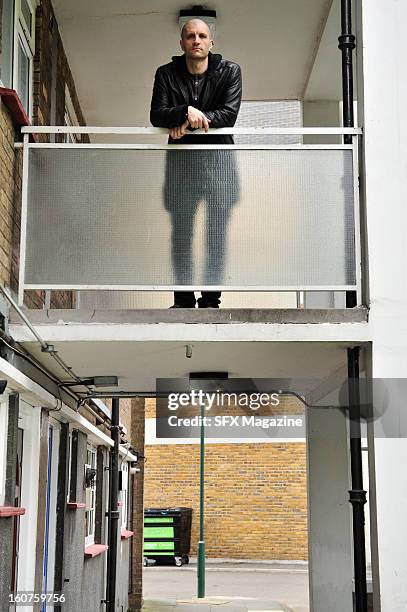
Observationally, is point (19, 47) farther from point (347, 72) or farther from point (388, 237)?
point (388, 237)

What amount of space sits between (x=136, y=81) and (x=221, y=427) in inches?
797

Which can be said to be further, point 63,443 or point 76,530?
point 76,530

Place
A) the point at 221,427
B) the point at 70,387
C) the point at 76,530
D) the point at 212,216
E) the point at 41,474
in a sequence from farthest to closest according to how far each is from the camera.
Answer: the point at 221,427 → the point at 76,530 → the point at 70,387 → the point at 41,474 → the point at 212,216

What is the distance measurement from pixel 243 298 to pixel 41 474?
248 centimetres

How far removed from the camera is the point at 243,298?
28.5 feet

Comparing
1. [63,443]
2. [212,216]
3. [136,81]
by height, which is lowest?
[63,443]

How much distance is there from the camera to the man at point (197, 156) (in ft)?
19.9

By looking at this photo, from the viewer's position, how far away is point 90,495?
1177cm

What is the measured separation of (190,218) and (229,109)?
811 mm

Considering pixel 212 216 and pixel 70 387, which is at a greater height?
pixel 212 216

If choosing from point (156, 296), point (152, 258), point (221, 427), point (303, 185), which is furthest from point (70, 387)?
point (221, 427)

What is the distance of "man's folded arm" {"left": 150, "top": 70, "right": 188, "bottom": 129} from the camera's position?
6055mm

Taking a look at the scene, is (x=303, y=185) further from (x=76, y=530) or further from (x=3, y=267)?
(x=76, y=530)

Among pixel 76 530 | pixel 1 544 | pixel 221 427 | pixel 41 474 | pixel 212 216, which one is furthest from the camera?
pixel 221 427
